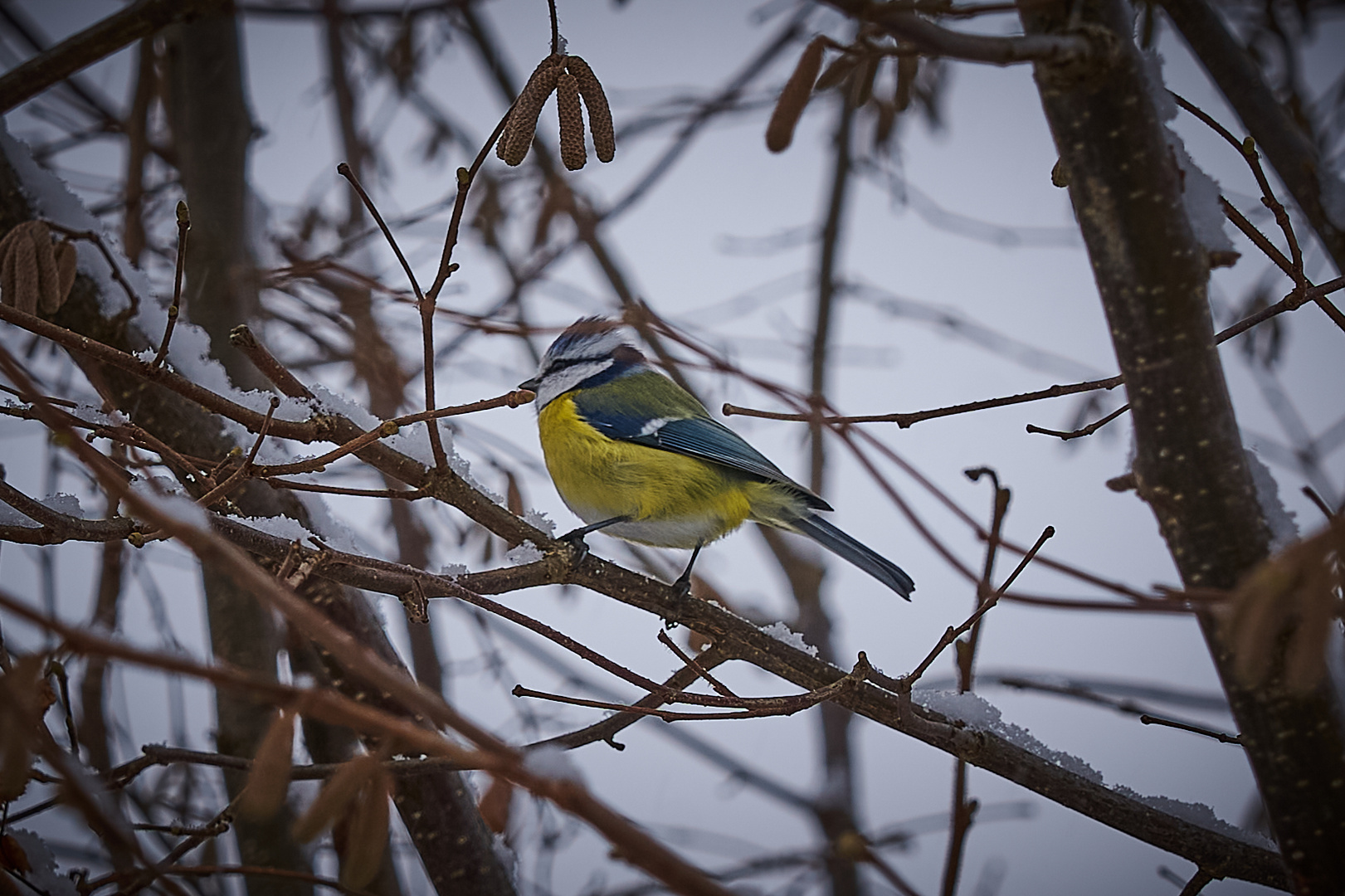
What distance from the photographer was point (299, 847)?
219 centimetres

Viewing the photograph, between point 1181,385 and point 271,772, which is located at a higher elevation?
point 1181,385

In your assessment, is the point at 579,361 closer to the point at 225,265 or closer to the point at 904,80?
the point at 225,265

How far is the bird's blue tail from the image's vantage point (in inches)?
91.0

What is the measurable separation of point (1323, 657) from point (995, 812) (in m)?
2.98

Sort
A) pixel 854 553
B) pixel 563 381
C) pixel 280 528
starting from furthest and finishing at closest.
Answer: pixel 563 381, pixel 854 553, pixel 280 528

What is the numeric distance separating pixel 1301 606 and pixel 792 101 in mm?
939

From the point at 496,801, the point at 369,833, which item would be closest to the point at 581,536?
the point at 496,801

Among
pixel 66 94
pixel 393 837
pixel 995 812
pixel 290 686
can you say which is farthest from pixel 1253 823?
pixel 66 94

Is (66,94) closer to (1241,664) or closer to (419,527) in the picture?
(419,527)

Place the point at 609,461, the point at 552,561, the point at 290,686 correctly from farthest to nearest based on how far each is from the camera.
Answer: the point at 609,461, the point at 552,561, the point at 290,686

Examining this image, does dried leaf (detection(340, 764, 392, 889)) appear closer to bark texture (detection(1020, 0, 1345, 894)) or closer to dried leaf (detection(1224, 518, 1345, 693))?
dried leaf (detection(1224, 518, 1345, 693))

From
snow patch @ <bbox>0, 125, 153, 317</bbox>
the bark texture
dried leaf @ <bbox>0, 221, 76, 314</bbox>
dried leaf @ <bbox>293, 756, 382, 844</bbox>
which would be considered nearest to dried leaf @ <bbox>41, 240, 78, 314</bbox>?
dried leaf @ <bbox>0, 221, 76, 314</bbox>

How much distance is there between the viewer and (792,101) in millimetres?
1348

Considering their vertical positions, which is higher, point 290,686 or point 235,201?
point 235,201
